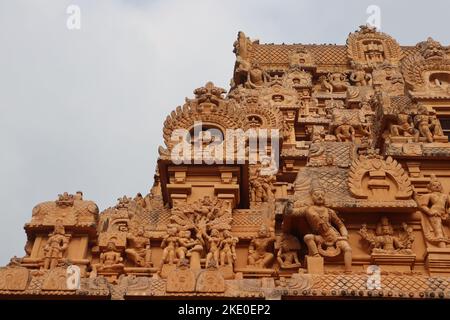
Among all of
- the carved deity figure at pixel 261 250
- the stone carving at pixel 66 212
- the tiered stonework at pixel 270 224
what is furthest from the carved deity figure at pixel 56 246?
the carved deity figure at pixel 261 250

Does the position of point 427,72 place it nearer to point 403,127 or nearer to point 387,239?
point 403,127

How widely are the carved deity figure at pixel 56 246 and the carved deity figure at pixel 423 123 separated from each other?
873 cm

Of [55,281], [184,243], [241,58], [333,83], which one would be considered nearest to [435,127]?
[184,243]

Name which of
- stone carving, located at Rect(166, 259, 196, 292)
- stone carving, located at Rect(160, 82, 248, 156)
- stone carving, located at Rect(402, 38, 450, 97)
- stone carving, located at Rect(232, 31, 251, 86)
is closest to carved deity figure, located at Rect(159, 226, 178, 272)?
stone carving, located at Rect(160, 82, 248, 156)

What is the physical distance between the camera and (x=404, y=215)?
1409 centimetres

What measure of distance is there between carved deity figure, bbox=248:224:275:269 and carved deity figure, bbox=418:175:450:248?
3.32m

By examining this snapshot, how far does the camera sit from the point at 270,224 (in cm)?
1554

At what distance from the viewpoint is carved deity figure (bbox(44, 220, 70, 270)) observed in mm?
14969

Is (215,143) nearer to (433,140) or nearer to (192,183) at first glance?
(192,183)

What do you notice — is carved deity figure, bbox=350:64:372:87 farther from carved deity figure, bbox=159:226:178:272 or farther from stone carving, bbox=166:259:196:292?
stone carving, bbox=166:259:196:292

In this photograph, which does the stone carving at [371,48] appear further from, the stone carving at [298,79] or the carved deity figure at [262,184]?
the carved deity figure at [262,184]

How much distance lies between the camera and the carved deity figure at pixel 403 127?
16.5 meters
